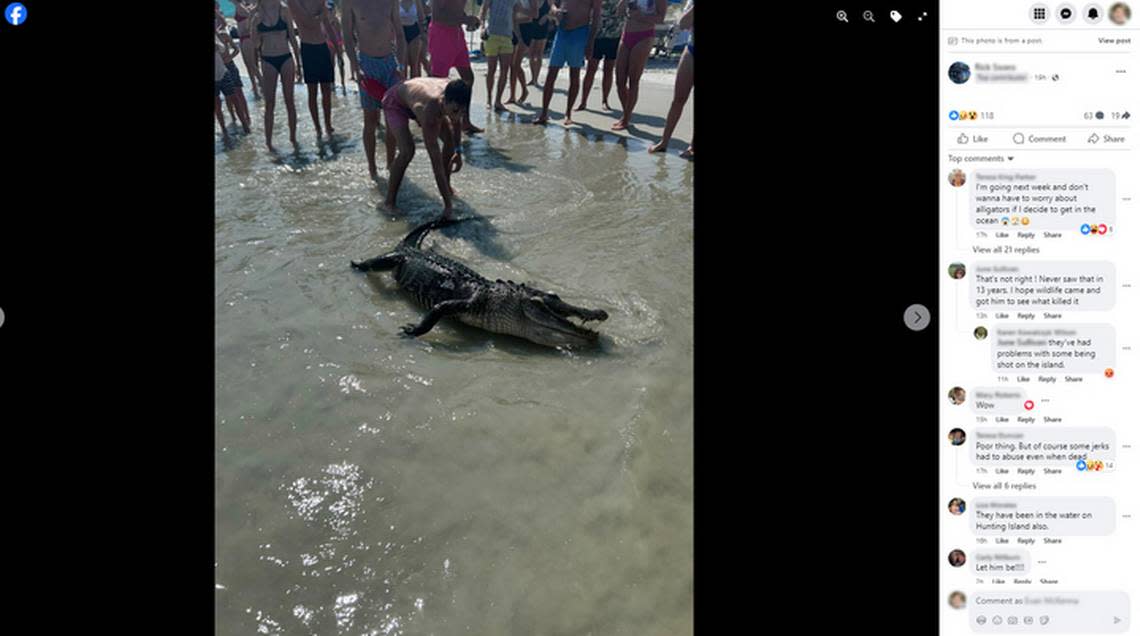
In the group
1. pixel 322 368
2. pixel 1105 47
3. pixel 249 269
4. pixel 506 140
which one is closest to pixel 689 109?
pixel 506 140

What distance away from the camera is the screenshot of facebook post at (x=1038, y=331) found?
1.14m

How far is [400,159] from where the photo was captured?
651 cm

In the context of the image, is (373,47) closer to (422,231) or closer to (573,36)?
(422,231)

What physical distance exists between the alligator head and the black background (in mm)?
2835

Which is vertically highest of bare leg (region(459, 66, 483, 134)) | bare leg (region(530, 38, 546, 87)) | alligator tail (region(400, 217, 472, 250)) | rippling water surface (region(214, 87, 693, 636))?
bare leg (region(530, 38, 546, 87))

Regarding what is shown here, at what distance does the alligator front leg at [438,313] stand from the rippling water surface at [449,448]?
0.11 m

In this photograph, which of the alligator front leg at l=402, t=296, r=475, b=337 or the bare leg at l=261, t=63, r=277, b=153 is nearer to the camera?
the alligator front leg at l=402, t=296, r=475, b=337

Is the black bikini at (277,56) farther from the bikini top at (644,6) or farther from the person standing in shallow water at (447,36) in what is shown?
the bikini top at (644,6)

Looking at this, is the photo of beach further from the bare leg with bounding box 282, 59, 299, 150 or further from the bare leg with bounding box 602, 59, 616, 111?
the bare leg with bounding box 602, 59, 616, 111

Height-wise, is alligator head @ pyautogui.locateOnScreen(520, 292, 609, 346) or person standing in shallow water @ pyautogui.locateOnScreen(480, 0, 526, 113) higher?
person standing in shallow water @ pyautogui.locateOnScreen(480, 0, 526, 113)

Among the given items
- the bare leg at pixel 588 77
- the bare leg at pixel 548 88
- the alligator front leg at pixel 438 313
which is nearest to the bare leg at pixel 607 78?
the bare leg at pixel 588 77

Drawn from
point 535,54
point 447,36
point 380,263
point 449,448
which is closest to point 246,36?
point 535,54

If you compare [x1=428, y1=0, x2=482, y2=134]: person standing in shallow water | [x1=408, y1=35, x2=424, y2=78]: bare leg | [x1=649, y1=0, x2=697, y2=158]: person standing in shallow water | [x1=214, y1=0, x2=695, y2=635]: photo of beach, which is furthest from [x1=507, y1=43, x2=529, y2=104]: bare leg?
[x1=214, y1=0, x2=695, y2=635]: photo of beach

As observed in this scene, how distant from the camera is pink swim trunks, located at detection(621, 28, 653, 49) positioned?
9266 mm
